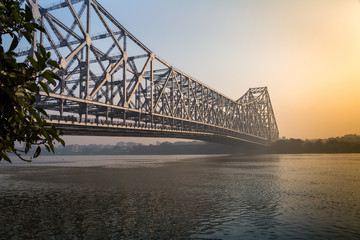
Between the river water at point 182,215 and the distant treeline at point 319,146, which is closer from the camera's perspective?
the river water at point 182,215

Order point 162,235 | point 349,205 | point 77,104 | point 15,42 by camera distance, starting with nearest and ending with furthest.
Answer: point 15,42
point 162,235
point 349,205
point 77,104

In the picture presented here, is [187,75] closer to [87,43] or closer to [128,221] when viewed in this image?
[87,43]

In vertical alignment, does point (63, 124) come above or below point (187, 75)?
below

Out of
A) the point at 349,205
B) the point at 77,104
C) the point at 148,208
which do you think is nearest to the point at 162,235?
the point at 148,208

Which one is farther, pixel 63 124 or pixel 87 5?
pixel 87 5

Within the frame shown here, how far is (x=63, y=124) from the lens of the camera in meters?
39.1

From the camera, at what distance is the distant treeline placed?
11718cm

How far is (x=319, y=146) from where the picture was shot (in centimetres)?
12275

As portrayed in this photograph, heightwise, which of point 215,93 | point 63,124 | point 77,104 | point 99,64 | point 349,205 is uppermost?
point 215,93

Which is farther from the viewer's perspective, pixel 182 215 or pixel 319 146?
pixel 319 146

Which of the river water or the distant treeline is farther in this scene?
the distant treeline

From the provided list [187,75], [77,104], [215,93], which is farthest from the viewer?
[215,93]

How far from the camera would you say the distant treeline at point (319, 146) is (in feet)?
384

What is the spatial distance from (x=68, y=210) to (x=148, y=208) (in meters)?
3.60
